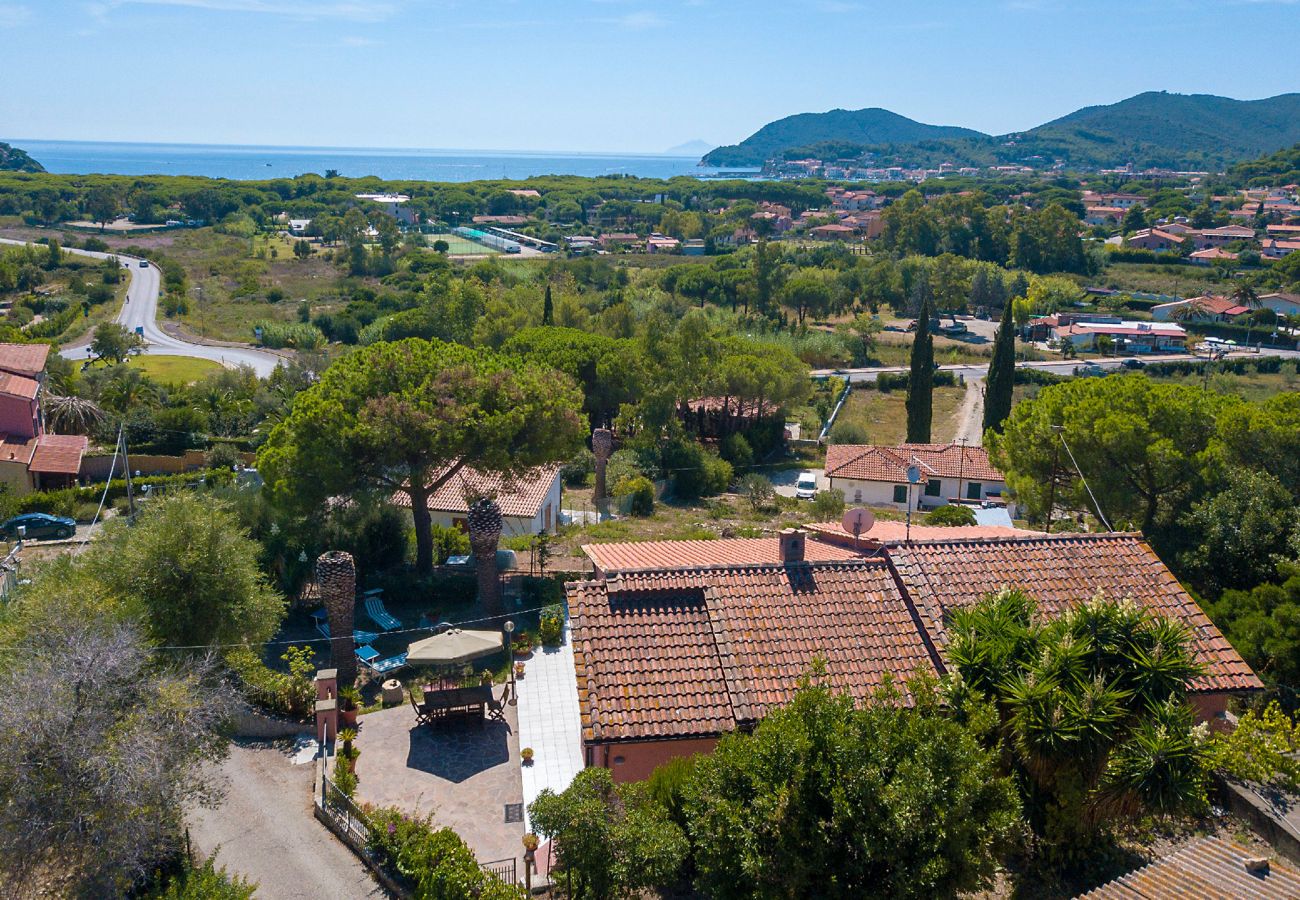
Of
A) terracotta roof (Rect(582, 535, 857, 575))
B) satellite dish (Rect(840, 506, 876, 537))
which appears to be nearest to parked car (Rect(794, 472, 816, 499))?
terracotta roof (Rect(582, 535, 857, 575))

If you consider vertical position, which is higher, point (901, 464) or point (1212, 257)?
point (1212, 257)

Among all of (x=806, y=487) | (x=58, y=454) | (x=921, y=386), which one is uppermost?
(x=58, y=454)

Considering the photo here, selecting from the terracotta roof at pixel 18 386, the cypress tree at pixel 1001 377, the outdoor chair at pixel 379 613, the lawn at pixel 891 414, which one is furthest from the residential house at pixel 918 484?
the terracotta roof at pixel 18 386

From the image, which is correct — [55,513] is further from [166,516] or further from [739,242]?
[739,242]

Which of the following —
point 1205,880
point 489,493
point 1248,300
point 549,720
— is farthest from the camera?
point 1248,300

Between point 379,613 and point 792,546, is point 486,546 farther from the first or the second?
point 792,546

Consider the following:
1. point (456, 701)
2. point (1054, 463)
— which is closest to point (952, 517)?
point (1054, 463)

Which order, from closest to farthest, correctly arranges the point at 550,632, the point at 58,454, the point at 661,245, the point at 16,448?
the point at 550,632 → the point at 16,448 → the point at 58,454 → the point at 661,245
